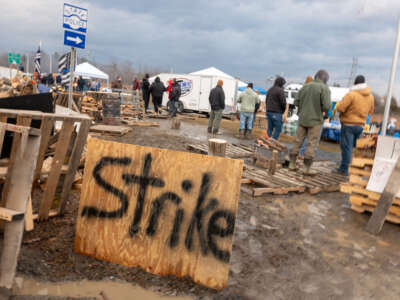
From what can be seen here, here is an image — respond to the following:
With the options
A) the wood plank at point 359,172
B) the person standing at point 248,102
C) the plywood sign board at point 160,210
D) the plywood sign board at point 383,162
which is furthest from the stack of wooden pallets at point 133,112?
the plywood sign board at point 160,210

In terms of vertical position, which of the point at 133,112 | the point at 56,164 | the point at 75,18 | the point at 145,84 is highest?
the point at 75,18

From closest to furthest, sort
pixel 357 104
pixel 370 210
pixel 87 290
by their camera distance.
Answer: pixel 87 290
pixel 370 210
pixel 357 104

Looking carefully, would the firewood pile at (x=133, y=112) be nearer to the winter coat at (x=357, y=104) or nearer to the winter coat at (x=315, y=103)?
the winter coat at (x=315, y=103)

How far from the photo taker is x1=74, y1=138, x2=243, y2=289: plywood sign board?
2.80 meters

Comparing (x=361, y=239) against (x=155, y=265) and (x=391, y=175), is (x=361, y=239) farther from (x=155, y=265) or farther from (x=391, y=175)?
(x=155, y=265)

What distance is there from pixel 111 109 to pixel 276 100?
608cm

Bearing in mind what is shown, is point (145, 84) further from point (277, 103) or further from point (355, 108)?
point (355, 108)

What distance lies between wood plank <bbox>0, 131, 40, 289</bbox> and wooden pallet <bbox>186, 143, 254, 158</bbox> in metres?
5.97

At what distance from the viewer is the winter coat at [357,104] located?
685 centimetres

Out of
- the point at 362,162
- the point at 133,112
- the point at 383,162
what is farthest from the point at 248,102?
the point at 383,162

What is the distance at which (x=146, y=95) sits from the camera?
18.3 meters

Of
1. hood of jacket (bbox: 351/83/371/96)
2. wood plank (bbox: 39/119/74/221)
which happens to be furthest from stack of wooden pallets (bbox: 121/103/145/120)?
wood plank (bbox: 39/119/74/221)

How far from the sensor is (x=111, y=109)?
12.0 metres

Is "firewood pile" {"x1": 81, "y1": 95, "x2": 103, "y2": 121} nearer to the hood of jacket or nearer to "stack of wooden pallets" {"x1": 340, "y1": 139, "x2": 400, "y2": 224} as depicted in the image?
the hood of jacket
